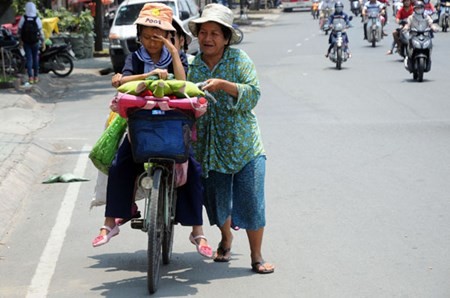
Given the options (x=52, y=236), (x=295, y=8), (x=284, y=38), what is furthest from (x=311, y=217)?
(x=295, y=8)

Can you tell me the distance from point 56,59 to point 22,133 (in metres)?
9.94

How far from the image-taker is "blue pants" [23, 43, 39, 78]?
2158 centimetres

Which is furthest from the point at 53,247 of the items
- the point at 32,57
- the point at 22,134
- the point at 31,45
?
the point at 31,45

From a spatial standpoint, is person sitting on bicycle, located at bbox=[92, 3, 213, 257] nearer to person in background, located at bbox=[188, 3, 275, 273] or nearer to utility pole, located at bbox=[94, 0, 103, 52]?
person in background, located at bbox=[188, 3, 275, 273]

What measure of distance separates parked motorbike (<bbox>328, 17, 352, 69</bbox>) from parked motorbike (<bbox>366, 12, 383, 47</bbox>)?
7544mm

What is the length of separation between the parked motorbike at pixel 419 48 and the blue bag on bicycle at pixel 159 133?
50.0 ft

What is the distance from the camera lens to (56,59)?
79.7 ft

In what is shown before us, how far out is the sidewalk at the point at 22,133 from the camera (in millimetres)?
10141

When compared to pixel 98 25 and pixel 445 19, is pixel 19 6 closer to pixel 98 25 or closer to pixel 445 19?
pixel 98 25

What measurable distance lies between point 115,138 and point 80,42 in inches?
899

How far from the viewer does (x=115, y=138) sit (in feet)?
22.6

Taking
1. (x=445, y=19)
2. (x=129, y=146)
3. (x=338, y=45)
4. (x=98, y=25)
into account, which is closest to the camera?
(x=129, y=146)

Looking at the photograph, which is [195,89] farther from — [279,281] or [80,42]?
[80,42]

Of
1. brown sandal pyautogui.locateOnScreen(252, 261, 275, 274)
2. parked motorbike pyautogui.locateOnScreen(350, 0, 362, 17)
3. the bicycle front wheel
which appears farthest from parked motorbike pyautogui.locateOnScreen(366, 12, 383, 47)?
brown sandal pyautogui.locateOnScreen(252, 261, 275, 274)
